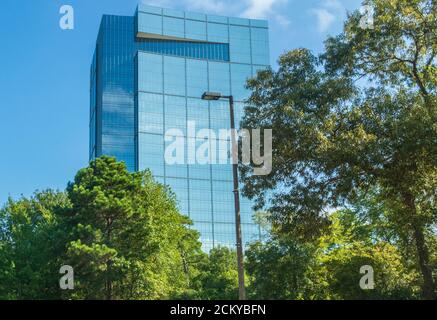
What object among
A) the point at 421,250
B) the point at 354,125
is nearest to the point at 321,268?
the point at 421,250

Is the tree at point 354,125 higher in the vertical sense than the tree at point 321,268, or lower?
higher

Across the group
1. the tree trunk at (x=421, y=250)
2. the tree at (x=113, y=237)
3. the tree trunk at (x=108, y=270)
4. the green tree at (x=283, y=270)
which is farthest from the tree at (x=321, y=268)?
the tree trunk at (x=108, y=270)

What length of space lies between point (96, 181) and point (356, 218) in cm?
1654

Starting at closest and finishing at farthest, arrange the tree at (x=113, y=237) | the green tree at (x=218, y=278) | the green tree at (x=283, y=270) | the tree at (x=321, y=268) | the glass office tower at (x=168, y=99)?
the tree at (x=321, y=268) → the tree at (x=113, y=237) → the green tree at (x=283, y=270) → the green tree at (x=218, y=278) → the glass office tower at (x=168, y=99)

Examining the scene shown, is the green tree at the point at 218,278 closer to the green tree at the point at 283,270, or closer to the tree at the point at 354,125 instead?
the green tree at the point at 283,270

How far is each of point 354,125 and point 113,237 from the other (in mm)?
16678

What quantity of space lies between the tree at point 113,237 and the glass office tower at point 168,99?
75.1 metres

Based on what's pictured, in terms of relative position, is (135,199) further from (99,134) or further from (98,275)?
(99,134)

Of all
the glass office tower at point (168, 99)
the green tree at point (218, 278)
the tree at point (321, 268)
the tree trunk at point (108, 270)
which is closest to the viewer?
the tree at point (321, 268)

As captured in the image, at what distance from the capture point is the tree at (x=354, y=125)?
20.5 m

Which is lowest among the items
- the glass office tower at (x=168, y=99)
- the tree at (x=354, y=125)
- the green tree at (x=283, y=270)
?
the green tree at (x=283, y=270)

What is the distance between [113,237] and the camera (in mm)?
33469

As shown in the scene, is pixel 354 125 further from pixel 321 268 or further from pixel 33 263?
pixel 33 263

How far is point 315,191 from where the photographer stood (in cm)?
2192
